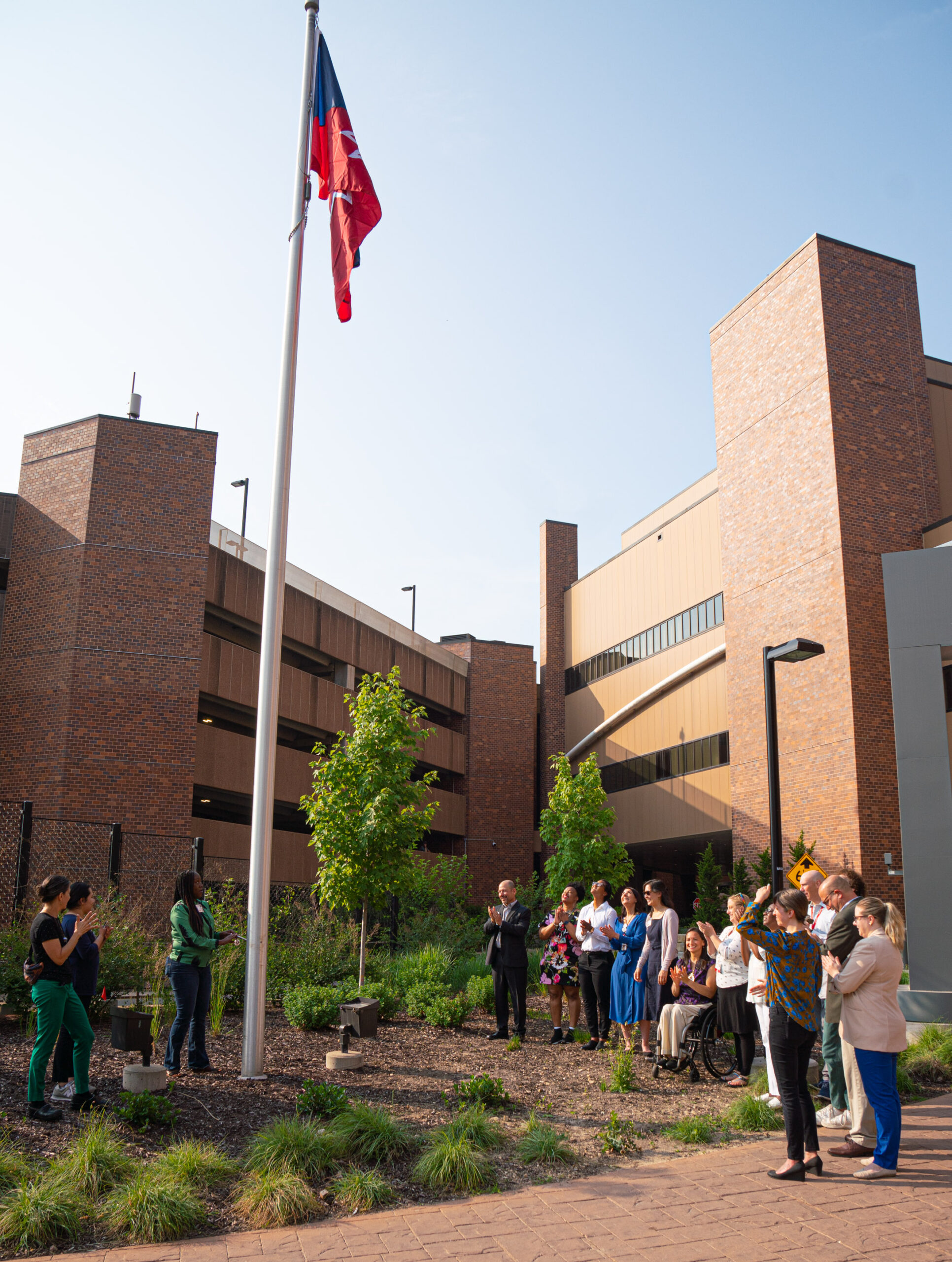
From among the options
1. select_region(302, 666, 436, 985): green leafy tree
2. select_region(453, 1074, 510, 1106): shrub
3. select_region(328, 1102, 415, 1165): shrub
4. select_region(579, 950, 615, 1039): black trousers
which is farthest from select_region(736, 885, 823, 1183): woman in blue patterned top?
select_region(302, 666, 436, 985): green leafy tree

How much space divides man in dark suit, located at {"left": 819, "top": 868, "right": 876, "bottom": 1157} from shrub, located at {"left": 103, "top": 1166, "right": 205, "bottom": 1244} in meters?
4.14

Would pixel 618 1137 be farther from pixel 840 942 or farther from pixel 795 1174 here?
pixel 840 942

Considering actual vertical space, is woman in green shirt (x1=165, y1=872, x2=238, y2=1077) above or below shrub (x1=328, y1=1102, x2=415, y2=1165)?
above

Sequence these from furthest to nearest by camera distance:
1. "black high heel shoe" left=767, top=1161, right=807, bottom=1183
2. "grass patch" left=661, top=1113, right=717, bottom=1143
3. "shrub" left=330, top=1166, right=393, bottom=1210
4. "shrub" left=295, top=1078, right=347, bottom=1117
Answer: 1. "grass patch" left=661, top=1113, right=717, bottom=1143
2. "shrub" left=295, top=1078, right=347, bottom=1117
3. "black high heel shoe" left=767, top=1161, right=807, bottom=1183
4. "shrub" left=330, top=1166, right=393, bottom=1210

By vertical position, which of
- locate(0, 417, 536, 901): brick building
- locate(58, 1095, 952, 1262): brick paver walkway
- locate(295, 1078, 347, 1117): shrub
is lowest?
locate(58, 1095, 952, 1262): brick paver walkway

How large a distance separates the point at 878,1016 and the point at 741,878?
18527 millimetres

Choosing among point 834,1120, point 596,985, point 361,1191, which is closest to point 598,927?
point 596,985

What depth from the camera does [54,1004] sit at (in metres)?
6.79

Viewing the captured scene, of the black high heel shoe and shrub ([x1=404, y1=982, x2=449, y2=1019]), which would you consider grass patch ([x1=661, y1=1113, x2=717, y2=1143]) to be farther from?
shrub ([x1=404, y1=982, x2=449, y2=1019])

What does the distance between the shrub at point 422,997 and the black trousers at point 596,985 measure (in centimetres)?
200

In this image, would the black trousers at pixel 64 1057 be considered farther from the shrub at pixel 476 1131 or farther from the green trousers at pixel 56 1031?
the shrub at pixel 476 1131

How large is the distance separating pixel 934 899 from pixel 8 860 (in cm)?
1370

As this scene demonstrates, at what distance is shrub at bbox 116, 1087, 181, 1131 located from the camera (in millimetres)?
6605

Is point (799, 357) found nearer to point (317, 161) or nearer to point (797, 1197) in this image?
point (317, 161)
